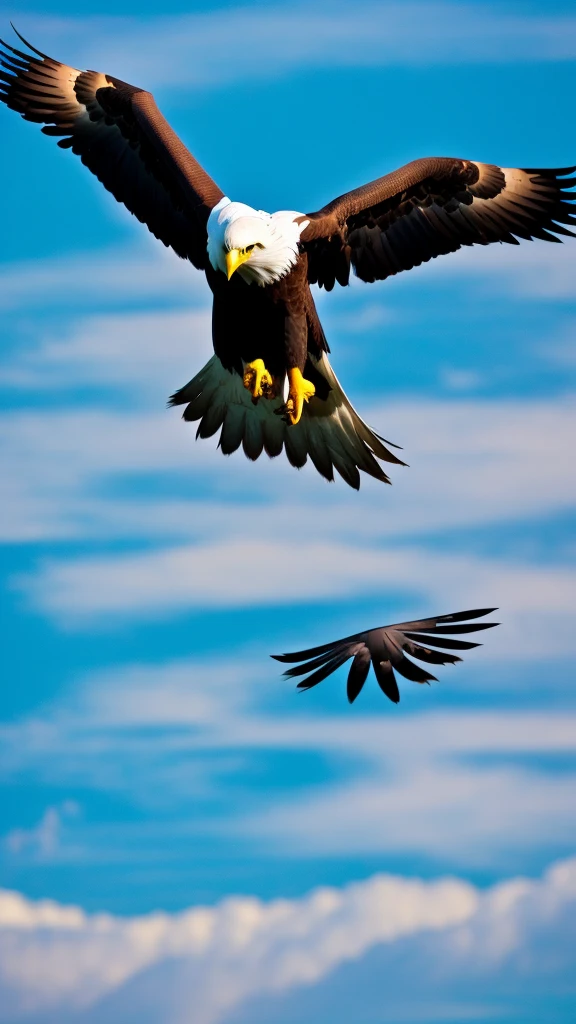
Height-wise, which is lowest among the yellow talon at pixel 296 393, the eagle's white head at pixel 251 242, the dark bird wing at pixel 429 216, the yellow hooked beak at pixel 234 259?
the yellow talon at pixel 296 393

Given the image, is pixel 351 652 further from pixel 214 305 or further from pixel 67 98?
pixel 67 98

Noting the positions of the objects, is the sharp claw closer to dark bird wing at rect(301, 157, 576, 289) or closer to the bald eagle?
the bald eagle

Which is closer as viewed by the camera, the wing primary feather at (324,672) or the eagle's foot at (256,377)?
the wing primary feather at (324,672)

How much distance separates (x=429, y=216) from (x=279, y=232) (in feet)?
4.75

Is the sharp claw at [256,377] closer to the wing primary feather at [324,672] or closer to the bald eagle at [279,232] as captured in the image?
the bald eagle at [279,232]

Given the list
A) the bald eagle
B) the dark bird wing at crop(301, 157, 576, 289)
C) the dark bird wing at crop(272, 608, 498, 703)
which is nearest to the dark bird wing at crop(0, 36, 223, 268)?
the bald eagle

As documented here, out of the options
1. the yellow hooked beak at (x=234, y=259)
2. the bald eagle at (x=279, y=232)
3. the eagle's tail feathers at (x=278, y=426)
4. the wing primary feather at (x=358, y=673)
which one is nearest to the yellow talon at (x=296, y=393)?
the bald eagle at (x=279, y=232)

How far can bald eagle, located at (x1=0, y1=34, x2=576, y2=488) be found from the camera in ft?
33.1

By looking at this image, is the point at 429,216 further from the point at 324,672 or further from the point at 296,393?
the point at 324,672

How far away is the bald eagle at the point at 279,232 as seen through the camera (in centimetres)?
1009

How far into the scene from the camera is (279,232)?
995 cm

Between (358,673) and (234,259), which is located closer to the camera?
(358,673)

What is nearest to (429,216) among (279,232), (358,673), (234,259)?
(279,232)

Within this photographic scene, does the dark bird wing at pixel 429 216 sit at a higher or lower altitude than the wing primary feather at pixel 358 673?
higher
